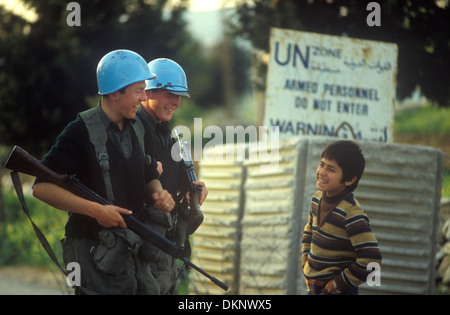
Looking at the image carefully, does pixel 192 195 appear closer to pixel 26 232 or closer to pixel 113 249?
pixel 113 249

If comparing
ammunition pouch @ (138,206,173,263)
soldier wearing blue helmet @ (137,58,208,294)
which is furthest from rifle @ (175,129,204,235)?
ammunition pouch @ (138,206,173,263)

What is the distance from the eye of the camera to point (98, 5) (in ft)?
37.6

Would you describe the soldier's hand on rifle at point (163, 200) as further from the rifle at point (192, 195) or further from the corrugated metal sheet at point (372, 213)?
the corrugated metal sheet at point (372, 213)

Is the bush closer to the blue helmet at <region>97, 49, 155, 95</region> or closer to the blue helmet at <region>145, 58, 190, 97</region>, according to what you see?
the blue helmet at <region>145, 58, 190, 97</region>

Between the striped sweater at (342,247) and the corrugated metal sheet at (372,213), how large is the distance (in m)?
2.30

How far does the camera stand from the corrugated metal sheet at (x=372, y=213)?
5.47 m

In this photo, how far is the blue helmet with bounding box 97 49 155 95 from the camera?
9.95ft

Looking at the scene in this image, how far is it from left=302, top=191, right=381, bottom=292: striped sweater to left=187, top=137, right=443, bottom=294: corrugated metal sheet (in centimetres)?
230

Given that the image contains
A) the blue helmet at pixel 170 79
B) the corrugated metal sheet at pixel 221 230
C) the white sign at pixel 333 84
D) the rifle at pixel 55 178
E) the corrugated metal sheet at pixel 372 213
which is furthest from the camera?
the white sign at pixel 333 84

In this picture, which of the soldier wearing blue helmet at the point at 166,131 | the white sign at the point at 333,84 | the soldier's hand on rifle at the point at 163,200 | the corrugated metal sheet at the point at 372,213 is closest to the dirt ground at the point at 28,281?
the corrugated metal sheet at the point at 372,213

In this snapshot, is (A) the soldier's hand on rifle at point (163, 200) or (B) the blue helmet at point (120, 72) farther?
(A) the soldier's hand on rifle at point (163, 200)

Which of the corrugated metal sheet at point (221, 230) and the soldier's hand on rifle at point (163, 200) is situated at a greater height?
the soldier's hand on rifle at point (163, 200)

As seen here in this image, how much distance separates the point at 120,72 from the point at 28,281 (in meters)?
6.45
